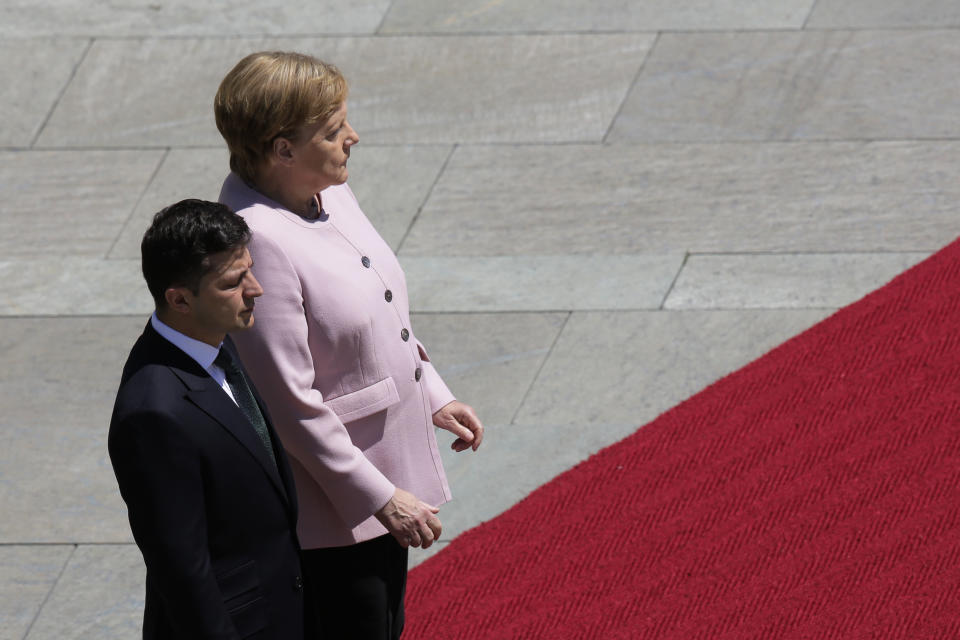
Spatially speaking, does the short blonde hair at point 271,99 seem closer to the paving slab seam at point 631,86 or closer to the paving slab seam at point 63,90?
the paving slab seam at point 631,86

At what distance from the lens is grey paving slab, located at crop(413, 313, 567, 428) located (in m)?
5.62

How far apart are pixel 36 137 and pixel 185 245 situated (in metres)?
5.27

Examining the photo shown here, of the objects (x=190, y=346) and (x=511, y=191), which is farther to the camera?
(x=511, y=191)

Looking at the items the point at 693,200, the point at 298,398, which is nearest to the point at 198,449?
the point at 298,398

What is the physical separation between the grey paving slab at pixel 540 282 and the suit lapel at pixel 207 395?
317 cm

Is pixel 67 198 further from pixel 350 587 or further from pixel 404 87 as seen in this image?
pixel 350 587

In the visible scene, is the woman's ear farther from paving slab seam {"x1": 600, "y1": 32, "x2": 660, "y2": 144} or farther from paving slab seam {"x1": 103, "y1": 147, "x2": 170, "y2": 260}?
paving slab seam {"x1": 600, "y1": 32, "x2": 660, "y2": 144}

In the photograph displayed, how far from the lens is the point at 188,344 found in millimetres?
3021

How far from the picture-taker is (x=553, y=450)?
5320 millimetres

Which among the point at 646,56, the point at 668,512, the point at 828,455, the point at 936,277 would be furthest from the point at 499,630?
the point at 646,56

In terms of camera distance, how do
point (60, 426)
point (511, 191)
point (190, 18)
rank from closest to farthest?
point (60, 426), point (511, 191), point (190, 18)

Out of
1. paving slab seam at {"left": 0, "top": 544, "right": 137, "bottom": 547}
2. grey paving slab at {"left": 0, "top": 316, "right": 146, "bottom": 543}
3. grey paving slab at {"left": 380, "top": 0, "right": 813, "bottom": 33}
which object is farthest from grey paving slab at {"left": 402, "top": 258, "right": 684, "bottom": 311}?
grey paving slab at {"left": 380, "top": 0, "right": 813, "bottom": 33}

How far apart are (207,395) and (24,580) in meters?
2.28

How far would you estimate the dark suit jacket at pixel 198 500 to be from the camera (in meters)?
2.88
